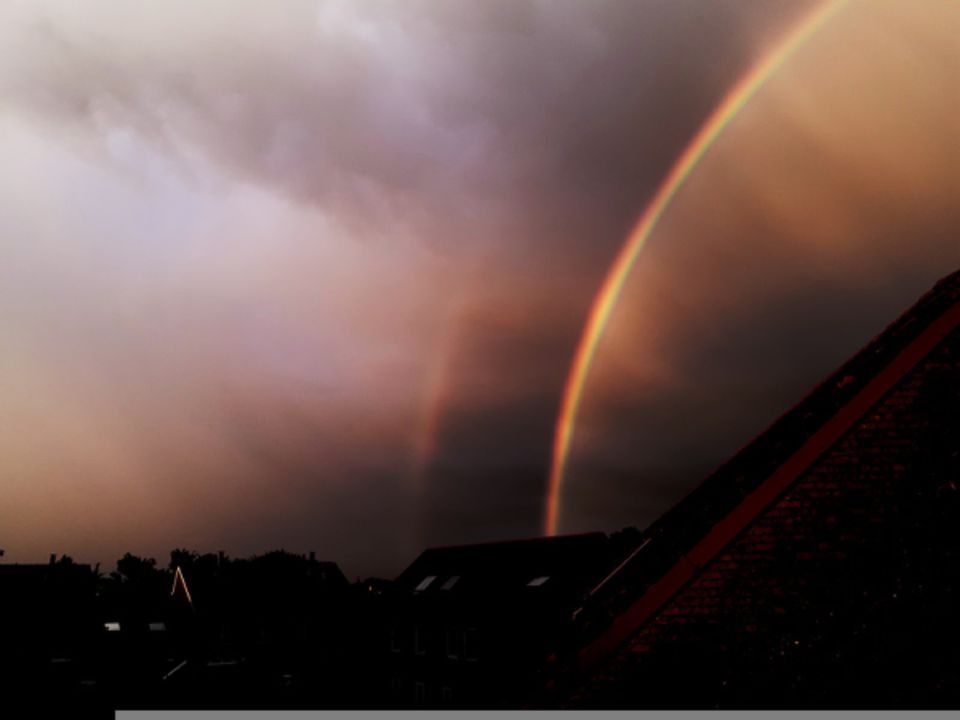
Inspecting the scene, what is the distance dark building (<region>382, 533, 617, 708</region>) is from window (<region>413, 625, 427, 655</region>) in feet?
0.21

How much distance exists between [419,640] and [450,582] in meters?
4.53

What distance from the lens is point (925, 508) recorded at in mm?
6414

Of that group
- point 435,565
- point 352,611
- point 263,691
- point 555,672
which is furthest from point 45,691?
point 555,672

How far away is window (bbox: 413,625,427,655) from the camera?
48.0 meters

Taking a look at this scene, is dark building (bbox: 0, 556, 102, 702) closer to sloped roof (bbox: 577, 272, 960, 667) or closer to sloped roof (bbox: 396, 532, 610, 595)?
sloped roof (bbox: 396, 532, 610, 595)

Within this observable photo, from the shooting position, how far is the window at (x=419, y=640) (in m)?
48.0

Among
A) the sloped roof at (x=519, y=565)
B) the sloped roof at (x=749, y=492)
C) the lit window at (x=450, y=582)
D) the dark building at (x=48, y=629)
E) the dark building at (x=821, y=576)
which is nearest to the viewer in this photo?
the dark building at (x=821, y=576)

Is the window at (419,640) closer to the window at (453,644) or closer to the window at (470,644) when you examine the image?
the window at (453,644)

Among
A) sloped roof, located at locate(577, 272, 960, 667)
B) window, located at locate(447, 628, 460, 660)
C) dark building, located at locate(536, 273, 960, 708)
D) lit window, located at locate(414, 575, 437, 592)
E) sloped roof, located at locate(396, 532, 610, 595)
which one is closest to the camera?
dark building, located at locate(536, 273, 960, 708)

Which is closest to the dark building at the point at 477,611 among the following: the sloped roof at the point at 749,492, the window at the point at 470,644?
the window at the point at 470,644

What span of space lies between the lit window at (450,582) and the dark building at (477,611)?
0.07 meters

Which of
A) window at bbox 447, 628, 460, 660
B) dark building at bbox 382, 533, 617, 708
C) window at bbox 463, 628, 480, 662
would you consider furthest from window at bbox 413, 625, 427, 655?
window at bbox 463, 628, 480, 662

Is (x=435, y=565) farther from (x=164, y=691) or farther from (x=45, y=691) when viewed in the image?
(x=45, y=691)

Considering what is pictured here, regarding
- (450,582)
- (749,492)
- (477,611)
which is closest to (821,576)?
(749,492)
